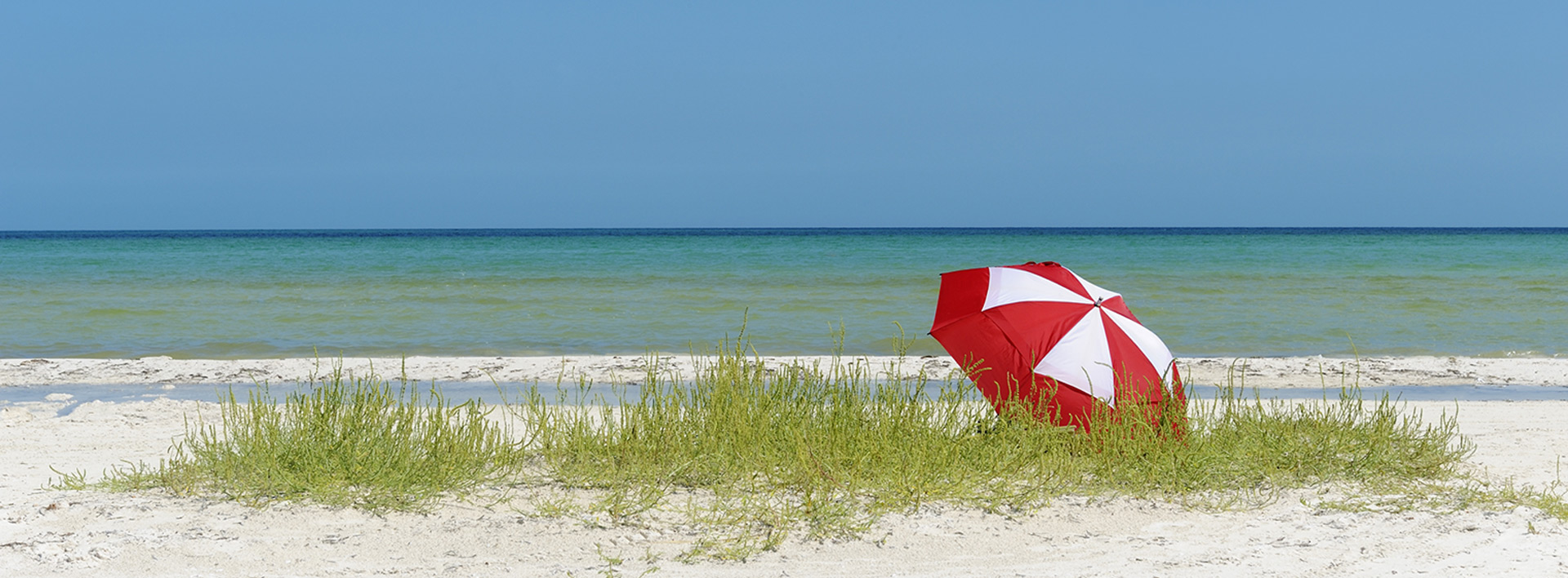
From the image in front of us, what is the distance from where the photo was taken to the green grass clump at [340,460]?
4309mm

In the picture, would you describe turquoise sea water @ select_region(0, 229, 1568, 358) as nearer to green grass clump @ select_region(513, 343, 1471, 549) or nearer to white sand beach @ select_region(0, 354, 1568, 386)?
green grass clump @ select_region(513, 343, 1471, 549)

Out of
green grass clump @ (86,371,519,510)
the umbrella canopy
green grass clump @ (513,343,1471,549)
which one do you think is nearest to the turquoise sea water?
green grass clump @ (513,343,1471,549)

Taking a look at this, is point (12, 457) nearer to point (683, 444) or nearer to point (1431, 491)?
point (683, 444)

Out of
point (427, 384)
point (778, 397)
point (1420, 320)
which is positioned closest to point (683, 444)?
point (778, 397)

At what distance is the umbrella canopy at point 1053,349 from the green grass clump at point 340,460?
87.5 inches

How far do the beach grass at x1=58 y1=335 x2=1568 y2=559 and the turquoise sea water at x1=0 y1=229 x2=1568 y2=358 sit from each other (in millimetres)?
571

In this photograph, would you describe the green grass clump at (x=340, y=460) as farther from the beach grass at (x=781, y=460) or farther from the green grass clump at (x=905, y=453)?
the green grass clump at (x=905, y=453)

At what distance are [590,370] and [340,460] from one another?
565cm

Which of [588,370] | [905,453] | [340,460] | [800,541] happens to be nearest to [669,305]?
[588,370]

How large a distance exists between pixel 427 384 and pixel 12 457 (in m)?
3.97

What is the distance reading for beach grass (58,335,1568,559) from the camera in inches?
171

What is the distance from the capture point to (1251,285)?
24047 millimetres

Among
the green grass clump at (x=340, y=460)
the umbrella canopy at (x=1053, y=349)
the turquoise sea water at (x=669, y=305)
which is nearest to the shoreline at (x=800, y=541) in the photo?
the green grass clump at (x=340, y=460)

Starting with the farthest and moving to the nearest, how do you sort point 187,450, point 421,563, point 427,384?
point 427,384 → point 187,450 → point 421,563
